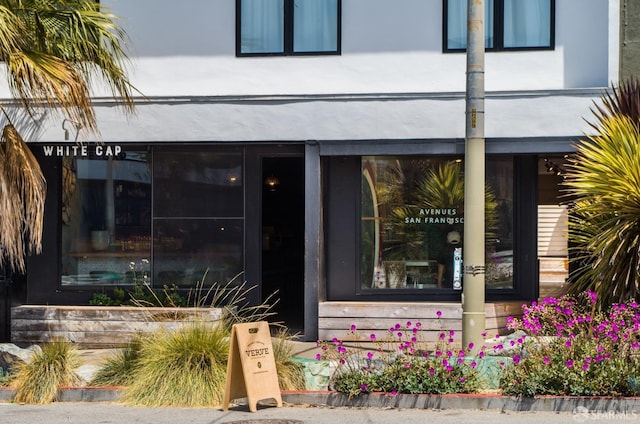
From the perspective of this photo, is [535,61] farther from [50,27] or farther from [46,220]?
[46,220]

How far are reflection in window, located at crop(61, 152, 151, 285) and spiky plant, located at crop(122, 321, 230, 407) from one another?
15.4 feet

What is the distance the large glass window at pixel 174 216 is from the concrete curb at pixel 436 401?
15.2ft

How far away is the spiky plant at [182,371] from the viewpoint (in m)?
10.5

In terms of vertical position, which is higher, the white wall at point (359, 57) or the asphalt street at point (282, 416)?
the white wall at point (359, 57)

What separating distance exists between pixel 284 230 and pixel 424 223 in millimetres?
5089

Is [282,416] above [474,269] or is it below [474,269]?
below

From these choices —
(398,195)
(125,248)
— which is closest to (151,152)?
(125,248)

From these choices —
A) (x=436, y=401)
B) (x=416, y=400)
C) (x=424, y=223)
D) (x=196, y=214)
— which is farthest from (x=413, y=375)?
(x=196, y=214)

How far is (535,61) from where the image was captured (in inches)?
579

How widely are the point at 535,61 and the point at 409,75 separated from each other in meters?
1.90

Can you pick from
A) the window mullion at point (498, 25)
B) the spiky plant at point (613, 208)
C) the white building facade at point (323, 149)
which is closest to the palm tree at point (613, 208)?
the spiky plant at point (613, 208)

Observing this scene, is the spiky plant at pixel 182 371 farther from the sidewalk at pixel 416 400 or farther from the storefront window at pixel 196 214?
the storefront window at pixel 196 214

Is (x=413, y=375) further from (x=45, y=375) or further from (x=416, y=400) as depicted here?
(x=45, y=375)

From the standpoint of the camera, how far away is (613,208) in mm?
12156
